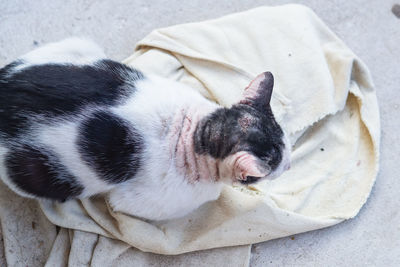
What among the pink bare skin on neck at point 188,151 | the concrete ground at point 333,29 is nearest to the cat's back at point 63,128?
the pink bare skin on neck at point 188,151

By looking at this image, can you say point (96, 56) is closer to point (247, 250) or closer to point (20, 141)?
point (20, 141)

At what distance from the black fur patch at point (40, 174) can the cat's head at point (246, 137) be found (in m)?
0.42

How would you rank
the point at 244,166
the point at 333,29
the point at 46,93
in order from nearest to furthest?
the point at 244,166 → the point at 46,93 → the point at 333,29

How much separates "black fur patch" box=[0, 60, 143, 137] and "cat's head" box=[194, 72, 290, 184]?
0.31m

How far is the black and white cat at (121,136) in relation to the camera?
121 cm

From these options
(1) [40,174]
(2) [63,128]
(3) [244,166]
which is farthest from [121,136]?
(3) [244,166]

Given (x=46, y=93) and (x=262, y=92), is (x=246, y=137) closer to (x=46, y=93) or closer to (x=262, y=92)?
(x=262, y=92)

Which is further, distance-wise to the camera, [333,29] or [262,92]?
[333,29]

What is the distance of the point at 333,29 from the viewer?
1.98 meters

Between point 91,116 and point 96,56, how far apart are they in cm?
33

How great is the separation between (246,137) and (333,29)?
1.05 metres

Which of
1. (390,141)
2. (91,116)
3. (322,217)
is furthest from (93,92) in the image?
(390,141)

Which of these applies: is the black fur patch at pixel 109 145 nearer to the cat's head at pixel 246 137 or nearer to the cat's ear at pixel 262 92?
the cat's head at pixel 246 137

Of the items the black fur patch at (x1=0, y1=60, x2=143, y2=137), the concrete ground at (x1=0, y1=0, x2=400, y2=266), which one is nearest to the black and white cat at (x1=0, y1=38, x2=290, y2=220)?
the black fur patch at (x1=0, y1=60, x2=143, y2=137)
